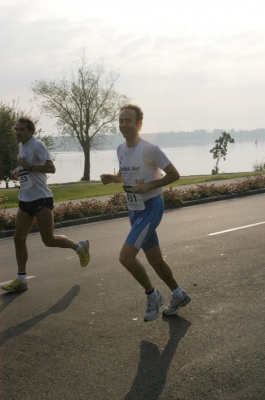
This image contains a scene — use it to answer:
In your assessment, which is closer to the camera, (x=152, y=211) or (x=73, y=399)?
(x=73, y=399)

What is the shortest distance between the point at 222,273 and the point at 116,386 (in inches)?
139

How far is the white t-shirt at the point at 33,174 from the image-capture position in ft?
23.0

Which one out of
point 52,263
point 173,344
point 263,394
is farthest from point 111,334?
point 52,263

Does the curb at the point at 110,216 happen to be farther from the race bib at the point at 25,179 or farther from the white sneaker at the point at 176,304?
the white sneaker at the point at 176,304

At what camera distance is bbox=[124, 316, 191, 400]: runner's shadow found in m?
4.06

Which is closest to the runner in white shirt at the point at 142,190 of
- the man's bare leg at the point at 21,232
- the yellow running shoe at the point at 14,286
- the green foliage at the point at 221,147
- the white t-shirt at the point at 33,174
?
the white t-shirt at the point at 33,174

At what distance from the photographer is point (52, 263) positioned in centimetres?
903

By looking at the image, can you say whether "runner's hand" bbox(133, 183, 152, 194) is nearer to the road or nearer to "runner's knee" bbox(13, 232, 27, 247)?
the road

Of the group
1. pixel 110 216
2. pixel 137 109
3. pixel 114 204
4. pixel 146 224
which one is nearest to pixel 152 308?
pixel 146 224

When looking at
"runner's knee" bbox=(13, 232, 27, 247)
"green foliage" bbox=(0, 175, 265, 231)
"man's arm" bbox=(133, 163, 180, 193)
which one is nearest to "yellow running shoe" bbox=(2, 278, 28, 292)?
"runner's knee" bbox=(13, 232, 27, 247)

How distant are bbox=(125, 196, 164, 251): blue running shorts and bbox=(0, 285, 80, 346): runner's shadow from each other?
46.6 inches

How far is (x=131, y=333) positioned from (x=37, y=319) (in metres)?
1.04

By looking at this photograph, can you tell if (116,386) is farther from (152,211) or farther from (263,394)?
(152,211)

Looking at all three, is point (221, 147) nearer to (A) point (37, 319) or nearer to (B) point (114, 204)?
(B) point (114, 204)
